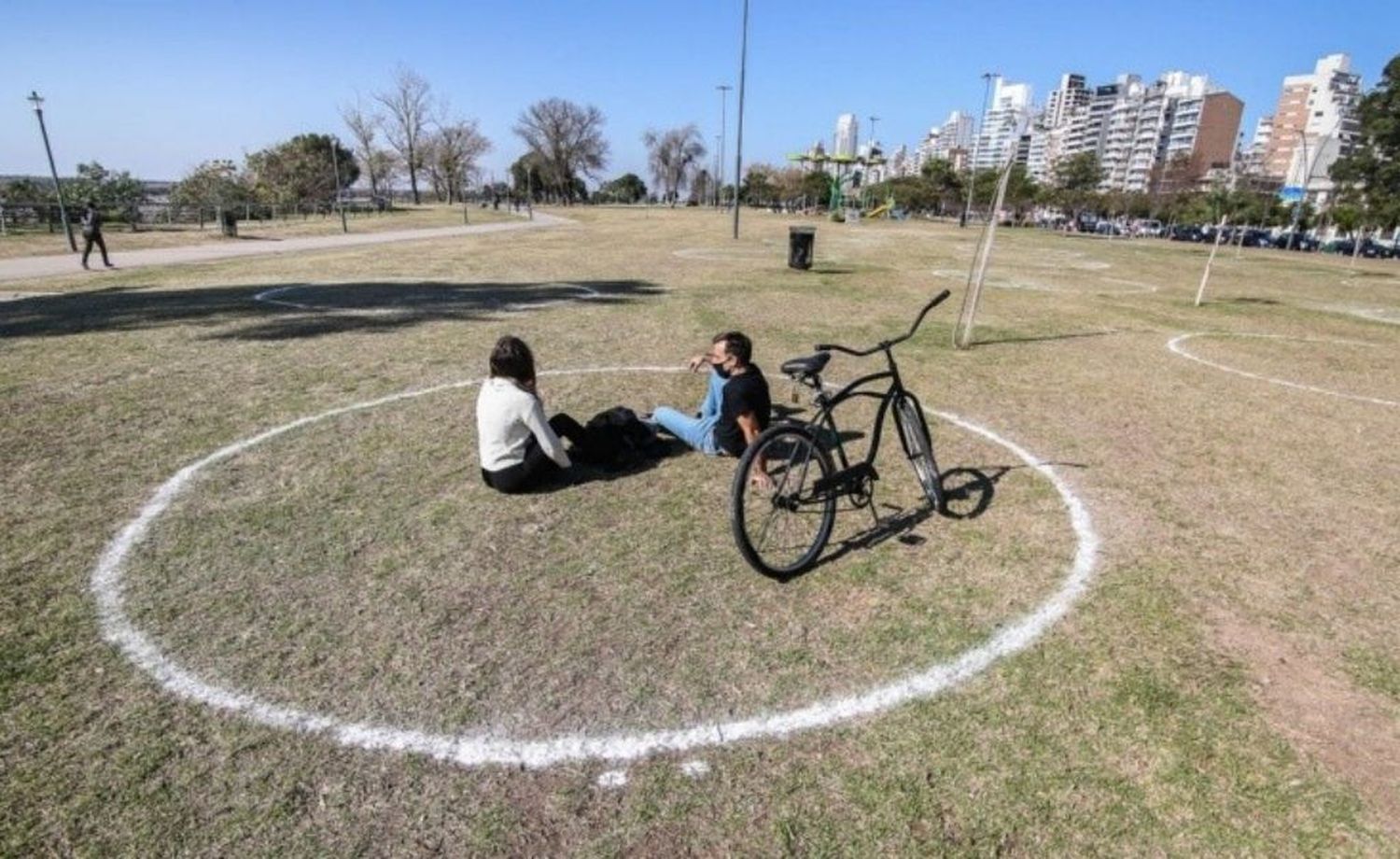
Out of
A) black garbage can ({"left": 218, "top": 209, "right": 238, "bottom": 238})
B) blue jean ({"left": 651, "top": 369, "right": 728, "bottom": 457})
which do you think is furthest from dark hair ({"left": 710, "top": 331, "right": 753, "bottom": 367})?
black garbage can ({"left": 218, "top": 209, "right": 238, "bottom": 238})

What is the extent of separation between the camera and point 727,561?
4.22 meters

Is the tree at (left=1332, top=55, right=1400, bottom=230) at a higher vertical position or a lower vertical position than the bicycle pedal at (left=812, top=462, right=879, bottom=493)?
higher

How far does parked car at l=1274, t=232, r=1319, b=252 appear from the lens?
55.6m

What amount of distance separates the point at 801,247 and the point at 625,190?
4262 inches

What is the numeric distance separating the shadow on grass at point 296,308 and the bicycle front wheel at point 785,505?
790 cm

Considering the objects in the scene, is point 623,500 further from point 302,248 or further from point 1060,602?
point 302,248

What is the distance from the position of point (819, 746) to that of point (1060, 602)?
69.6 inches

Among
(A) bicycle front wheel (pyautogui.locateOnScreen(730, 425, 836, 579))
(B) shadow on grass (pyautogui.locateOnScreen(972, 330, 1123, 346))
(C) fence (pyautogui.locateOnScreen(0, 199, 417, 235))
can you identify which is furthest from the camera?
(C) fence (pyautogui.locateOnScreen(0, 199, 417, 235))

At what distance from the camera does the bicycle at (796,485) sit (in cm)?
387

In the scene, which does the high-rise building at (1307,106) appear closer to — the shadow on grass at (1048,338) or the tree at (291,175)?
the tree at (291,175)

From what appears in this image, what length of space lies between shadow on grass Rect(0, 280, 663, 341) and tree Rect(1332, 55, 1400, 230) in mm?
26582

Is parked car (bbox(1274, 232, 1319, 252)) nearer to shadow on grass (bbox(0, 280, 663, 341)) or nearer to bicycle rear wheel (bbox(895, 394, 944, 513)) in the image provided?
shadow on grass (bbox(0, 280, 663, 341))

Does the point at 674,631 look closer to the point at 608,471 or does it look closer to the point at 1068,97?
the point at 608,471

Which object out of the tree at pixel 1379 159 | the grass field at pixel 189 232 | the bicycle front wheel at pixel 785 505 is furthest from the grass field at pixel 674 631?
the tree at pixel 1379 159
